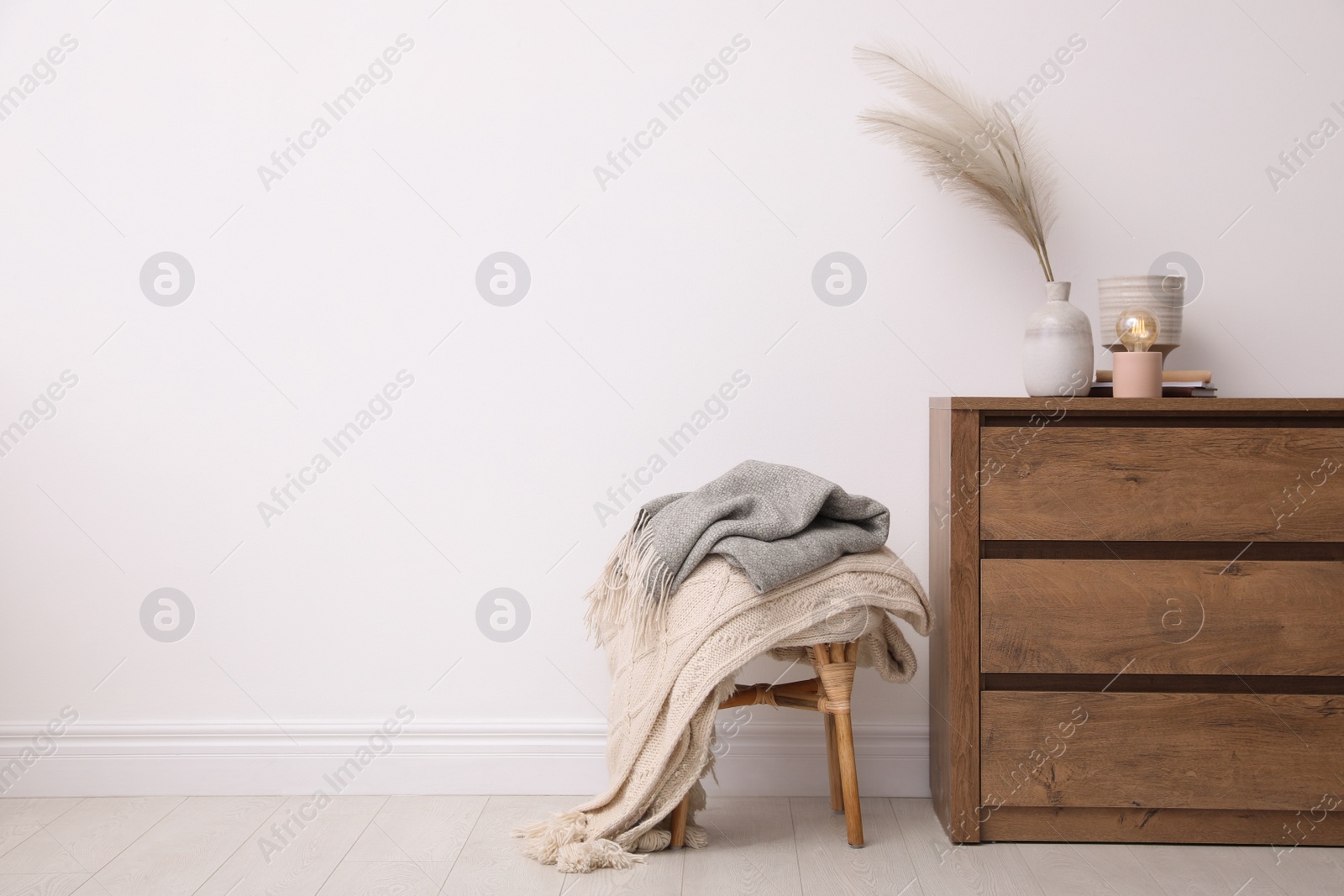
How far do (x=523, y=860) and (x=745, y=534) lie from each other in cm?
73

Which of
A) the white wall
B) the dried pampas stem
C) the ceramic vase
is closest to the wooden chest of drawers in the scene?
the ceramic vase

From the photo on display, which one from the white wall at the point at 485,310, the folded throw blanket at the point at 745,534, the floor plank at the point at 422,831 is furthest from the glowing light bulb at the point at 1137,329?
the floor plank at the point at 422,831

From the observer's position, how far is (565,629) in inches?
81.0

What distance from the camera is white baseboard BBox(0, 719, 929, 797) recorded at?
2008mm

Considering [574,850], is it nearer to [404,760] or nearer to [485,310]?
[404,760]

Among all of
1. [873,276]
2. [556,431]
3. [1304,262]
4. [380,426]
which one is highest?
[380,426]

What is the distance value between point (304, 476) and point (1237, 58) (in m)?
2.25

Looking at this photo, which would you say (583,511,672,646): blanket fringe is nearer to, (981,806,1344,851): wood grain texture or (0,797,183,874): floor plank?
(981,806,1344,851): wood grain texture

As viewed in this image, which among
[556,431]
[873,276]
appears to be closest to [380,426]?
[556,431]

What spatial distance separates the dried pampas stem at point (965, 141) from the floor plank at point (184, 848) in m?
1.97

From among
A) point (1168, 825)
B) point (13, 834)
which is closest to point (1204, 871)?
point (1168, 825)

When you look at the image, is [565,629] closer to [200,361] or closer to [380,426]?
[380,426]

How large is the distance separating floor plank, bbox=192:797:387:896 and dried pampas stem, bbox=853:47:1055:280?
1805 mm

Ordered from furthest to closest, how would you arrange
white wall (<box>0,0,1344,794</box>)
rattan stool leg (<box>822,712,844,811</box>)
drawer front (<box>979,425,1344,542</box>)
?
white wall (<box>0,0,1344,794</box>) < rattan stool leg (<box>822,712,844,811</box>) < drawer front (<box>979,425,1344,542</box>)
